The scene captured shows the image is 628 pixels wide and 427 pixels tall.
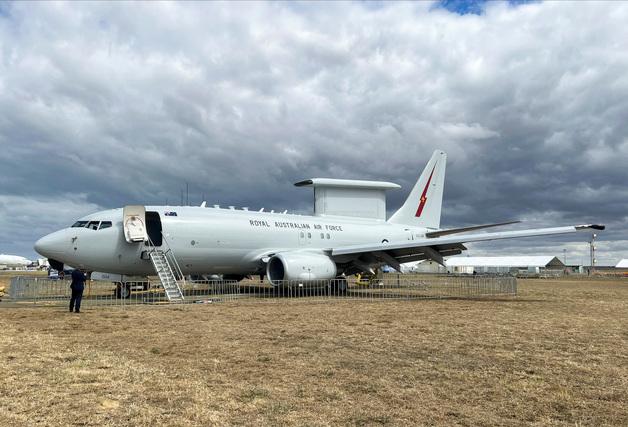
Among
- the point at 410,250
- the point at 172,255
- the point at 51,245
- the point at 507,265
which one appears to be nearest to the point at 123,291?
the point at 172,255

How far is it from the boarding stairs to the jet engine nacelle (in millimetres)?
4492

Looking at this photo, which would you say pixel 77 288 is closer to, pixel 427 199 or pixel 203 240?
pixel 203 240

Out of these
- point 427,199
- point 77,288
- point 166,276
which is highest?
point 427,199

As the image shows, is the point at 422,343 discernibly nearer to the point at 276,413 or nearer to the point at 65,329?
the point at 276,413

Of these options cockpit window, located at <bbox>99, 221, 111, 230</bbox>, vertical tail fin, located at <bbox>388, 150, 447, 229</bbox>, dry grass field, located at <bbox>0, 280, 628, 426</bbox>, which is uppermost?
vertical tail fin, located at <bbox>388, 150, 447, 229</bbox>

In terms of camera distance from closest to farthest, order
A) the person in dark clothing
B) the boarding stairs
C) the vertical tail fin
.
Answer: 1. the person in dark clothing
2. the boarding stairs
3. the vertical tail fin

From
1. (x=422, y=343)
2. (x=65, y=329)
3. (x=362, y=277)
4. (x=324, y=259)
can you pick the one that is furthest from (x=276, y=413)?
(x=362, y=277)

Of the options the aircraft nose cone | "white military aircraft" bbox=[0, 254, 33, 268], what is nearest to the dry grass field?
the aircraft nose cone

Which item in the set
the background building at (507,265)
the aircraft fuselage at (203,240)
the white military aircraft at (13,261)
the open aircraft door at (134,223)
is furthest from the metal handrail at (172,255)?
the white military aircraft at (13,261)

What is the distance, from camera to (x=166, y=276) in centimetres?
1927

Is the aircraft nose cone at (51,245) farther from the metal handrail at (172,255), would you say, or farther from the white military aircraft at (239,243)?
the metal handrail at (172,255)

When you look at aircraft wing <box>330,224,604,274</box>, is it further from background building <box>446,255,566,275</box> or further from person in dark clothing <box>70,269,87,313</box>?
background building <box>446,255,566,275</box>

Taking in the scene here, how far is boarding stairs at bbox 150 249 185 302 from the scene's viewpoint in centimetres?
1888

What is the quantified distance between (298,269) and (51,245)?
997 cm
